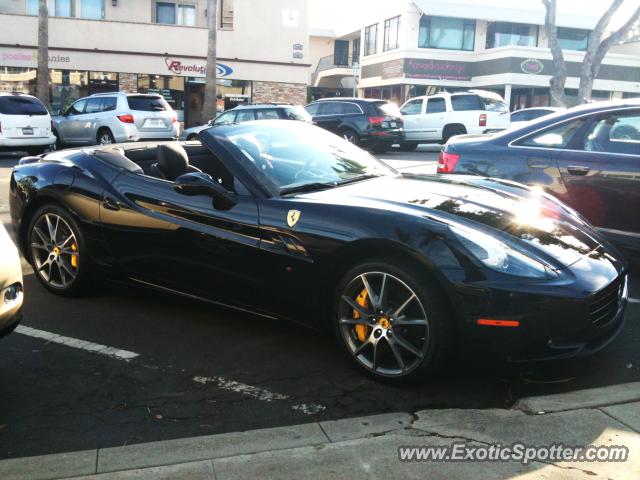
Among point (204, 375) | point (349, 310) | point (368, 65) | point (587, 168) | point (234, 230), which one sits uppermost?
point (368, 65)

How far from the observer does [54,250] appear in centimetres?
508

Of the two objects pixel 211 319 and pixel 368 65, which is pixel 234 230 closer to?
pixel 211 319

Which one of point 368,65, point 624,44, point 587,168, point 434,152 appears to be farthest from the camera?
point 624,44

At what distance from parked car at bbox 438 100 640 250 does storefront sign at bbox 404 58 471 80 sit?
31036mm

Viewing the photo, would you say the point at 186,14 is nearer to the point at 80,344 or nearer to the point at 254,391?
the point at 80,344

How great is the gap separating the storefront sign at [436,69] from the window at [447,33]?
1.02 m

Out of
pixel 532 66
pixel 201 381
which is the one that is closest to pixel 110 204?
pixel 201 381

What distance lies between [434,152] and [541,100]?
18.5 m

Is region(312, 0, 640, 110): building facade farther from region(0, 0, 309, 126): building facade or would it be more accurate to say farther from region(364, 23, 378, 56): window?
region(0, 0, 309, 126): building facade

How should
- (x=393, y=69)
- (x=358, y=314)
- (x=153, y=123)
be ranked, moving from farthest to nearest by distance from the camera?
(x=393, y=69)
(x=153, y=123)
(x=358, y=314)

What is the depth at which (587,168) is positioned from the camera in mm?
5484

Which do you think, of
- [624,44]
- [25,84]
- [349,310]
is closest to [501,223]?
[349,310]

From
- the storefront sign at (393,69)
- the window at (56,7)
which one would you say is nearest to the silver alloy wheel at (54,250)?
the window at (56,7)

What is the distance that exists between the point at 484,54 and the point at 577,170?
108 feet
